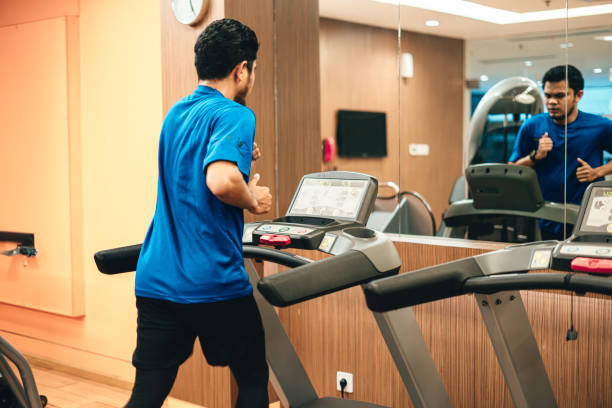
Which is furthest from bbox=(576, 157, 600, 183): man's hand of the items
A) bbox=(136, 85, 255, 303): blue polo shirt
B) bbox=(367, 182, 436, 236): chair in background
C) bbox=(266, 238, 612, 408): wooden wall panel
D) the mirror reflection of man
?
bbox=(136, 85, 255, 303): blue polo shirt

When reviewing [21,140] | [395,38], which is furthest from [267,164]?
[21,140]

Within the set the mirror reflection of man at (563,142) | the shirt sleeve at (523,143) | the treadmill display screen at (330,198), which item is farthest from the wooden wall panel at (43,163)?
the mirror reflection of man at (563,142)

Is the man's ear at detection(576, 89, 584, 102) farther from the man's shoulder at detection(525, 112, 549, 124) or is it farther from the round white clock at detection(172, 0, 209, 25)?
the round white clock at detection(172, 0, 209, 25)

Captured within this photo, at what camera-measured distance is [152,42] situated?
3371 millimetres

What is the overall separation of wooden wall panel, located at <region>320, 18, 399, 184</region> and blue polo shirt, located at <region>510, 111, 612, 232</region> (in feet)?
2.08

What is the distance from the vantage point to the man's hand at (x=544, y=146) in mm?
2436

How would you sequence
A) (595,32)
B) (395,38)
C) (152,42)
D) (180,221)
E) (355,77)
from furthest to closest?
(152,42) < (355,77) < (395,38) < (595,32) < (180,221)

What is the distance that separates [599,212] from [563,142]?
0.82m

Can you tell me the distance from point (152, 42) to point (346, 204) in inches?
71.0

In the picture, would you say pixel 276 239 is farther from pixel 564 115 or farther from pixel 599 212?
pixel 564 115

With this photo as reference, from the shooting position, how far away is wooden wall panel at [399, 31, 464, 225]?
9.01 feet

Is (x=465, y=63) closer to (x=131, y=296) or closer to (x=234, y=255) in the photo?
(x=234, y=255)

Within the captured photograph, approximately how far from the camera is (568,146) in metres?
2.37

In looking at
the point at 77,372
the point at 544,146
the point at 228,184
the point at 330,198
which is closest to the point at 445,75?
the point at 544,146
